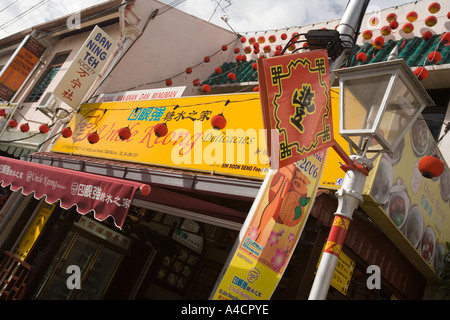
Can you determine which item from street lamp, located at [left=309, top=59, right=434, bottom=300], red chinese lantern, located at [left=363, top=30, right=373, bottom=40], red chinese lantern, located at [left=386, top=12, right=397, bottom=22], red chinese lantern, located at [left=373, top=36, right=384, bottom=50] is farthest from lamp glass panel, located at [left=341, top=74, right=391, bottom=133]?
red chinese lantern, located at [left=386, top=12, right=397, bottom=22]

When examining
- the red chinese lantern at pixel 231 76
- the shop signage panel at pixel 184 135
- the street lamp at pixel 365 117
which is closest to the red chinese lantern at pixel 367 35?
the red chinese lantern at pixel 231 76

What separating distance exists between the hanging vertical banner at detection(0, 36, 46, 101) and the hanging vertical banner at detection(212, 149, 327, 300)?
1383 cm

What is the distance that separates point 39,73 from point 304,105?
14.3 metres

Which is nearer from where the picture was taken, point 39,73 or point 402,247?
point 402,247

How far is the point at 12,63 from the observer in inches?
576

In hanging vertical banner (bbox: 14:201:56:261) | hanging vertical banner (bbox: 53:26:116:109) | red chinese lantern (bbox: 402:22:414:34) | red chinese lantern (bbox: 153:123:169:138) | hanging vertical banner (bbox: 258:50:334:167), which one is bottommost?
hanging vertical banner (bbox: 14:201:56:261)

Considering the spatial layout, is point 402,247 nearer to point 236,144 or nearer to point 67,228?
point 236,144

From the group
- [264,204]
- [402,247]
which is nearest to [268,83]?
[264,204]

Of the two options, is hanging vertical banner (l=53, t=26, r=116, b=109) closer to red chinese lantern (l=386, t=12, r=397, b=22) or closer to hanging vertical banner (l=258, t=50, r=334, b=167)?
red chinese lantern (l=386, t=12, r=397, b=22)

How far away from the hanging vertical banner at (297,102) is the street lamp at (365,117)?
26cm

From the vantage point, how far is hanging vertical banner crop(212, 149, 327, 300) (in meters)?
4.29

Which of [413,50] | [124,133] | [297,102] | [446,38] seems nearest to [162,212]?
[124,133]

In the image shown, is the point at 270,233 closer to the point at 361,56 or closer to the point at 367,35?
the point at 361,56

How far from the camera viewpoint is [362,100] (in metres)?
4.07
